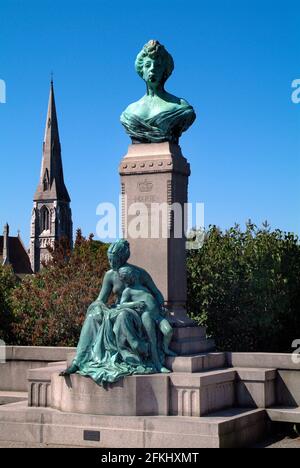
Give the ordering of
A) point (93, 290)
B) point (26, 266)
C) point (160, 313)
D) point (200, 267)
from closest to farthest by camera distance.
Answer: point (160, 313)
point (93, 290)
point (200, 267)
point (26, 266)

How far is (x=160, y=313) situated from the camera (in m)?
13.8

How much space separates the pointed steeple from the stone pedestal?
140280mm

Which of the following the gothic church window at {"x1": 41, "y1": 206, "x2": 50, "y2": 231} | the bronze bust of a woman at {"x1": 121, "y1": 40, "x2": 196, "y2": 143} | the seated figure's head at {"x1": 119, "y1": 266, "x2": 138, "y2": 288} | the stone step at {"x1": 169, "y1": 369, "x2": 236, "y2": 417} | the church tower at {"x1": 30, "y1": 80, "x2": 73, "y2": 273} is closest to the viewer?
the stone step at {"x1": 169, "y1": 369, "x2": 236, "y2": 417}

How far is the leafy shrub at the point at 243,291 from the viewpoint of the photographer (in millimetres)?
29344


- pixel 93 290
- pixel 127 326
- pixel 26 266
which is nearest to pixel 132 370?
pixel 127 326

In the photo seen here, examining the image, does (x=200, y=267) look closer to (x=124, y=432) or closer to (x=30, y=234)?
(x=124, y=432)

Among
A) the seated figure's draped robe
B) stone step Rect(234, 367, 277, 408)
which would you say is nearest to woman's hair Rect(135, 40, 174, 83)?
the seated figure's draped robe

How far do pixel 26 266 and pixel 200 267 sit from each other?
12068cm

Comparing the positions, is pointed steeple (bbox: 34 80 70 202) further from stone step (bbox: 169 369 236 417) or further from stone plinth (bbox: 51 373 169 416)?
stone step (bbox: 169 369 236 417)

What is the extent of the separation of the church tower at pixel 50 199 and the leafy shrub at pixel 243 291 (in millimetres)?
123191

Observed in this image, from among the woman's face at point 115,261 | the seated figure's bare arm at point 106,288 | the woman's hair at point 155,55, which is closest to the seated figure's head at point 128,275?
the woman's face at point 115,261

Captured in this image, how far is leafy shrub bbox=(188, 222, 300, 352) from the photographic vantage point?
29.3 metres

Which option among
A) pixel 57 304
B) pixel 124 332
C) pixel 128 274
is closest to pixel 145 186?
pixel 128 274

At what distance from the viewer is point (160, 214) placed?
14.9 m
